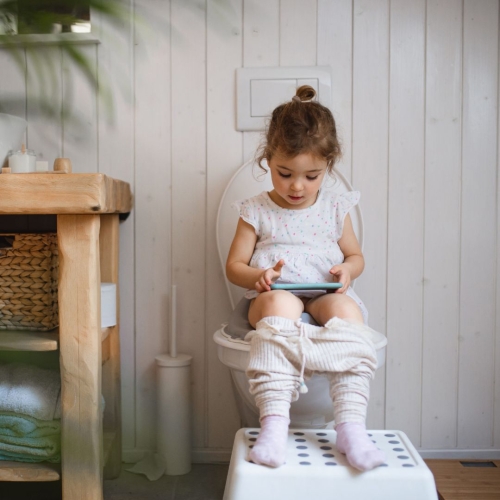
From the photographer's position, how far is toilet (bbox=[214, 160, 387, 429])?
117 centimetres

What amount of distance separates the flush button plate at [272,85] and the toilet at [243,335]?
161 millimetres

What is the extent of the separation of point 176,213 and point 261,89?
1.36ft

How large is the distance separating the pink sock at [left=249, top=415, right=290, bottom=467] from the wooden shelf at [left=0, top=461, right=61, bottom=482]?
1.77 ft

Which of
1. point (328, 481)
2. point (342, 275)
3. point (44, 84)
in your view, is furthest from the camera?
point (342, 275)

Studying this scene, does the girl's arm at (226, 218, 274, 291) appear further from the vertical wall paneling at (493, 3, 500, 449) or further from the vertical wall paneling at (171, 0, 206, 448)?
the vertical wall paneling at (493, 3, 500, 449)

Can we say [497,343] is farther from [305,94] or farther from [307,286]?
[305,94]

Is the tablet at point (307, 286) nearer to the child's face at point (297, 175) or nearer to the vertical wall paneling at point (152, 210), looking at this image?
the child's face at point (297, 175)

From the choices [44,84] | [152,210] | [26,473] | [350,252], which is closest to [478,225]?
[350,252]

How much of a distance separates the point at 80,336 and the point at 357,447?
64 cm

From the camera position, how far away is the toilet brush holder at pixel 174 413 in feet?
5.09

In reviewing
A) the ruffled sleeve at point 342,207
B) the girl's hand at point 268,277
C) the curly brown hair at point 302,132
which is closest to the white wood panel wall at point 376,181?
the ruffled sleeve at point 342,207

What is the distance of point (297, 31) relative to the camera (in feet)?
5.20

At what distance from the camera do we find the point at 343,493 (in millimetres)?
961

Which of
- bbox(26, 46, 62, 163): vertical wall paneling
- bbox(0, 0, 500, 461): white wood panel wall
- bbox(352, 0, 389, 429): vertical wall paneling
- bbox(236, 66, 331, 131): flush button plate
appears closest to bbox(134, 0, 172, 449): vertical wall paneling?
bbox(0, 0, 500, 461): white wood panel wall
